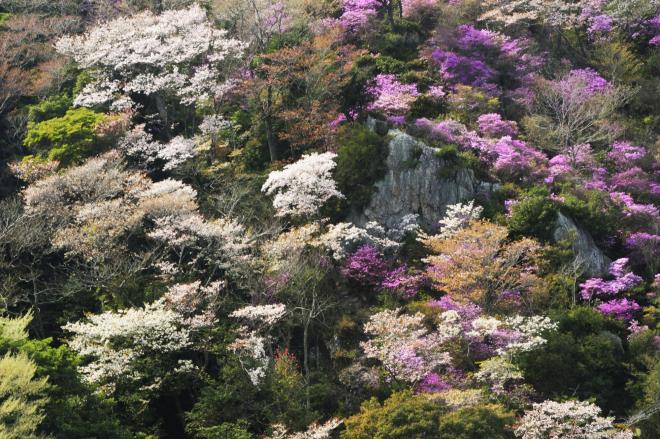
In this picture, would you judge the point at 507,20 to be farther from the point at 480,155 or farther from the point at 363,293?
the point at 363,293

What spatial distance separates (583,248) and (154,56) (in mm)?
22677

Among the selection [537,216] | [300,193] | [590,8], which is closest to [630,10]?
[590,8]

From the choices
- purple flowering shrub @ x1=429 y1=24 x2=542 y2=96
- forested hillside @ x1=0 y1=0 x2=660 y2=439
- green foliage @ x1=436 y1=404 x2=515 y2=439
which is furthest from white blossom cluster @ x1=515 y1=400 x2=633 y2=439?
purple flowering shrub @ x1=429 y1=24 x2=542 y2=96

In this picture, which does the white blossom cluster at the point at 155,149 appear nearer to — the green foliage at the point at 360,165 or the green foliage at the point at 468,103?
the green foliage at the point at 360,165

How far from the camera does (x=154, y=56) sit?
36.3 m

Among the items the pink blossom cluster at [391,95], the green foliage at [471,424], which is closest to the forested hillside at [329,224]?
the green foliage at [471,424]

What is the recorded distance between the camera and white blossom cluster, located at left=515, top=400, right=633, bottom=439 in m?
21.0

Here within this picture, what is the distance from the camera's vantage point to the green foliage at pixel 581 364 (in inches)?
953

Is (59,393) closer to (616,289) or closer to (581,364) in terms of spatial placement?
(581,364)

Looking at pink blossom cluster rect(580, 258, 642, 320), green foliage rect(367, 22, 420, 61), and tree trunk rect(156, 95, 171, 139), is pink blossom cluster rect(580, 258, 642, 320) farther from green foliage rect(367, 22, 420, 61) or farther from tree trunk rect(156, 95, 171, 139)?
tree trunk rect(156, 95, 171, 139)

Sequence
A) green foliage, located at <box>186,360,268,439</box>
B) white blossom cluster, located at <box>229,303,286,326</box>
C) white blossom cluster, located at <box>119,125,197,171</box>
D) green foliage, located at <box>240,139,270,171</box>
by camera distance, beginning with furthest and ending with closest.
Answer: green foliage, located at <box>240,139,270,171</box>
white blossom cluster, located at <box>119,125,197,171</box>
white blossom cluster, located at <box>229,303,286,326</box>
green foliage, located at <box>186,360,268,439</box>

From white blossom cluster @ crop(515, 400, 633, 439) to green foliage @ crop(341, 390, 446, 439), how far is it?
111 inches

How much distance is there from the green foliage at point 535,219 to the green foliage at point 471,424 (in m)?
10.9

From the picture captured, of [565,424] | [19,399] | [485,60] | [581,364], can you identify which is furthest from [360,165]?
[19,399]
